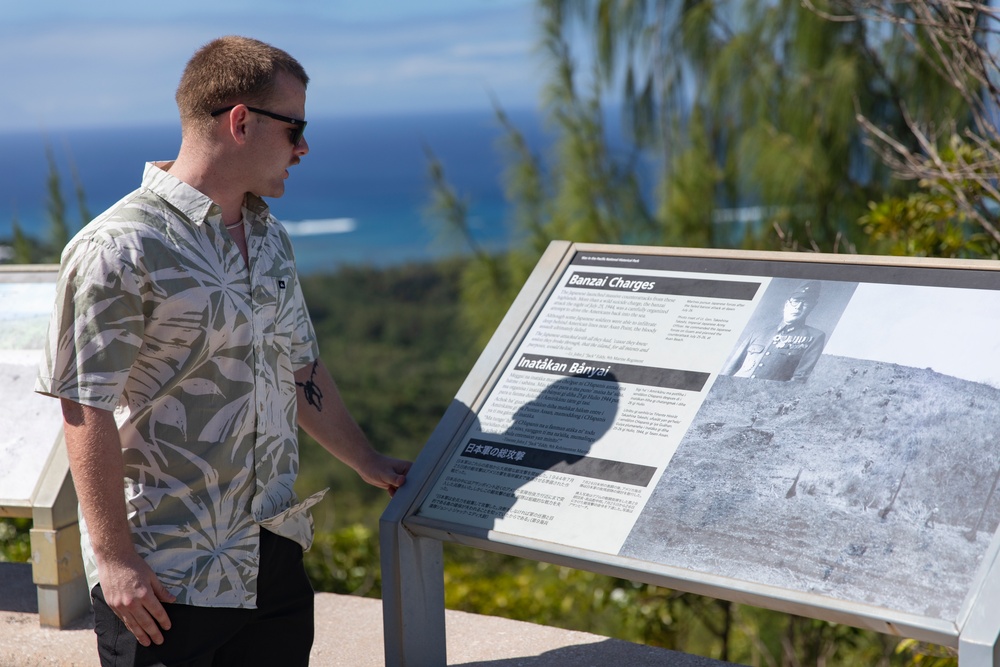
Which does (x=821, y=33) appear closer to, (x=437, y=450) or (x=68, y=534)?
(x=437, y=450)

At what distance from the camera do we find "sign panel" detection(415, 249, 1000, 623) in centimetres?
164

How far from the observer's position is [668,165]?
20.5 ft

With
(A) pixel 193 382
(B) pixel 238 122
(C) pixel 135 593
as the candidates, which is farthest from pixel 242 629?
(B) pixel 238 122

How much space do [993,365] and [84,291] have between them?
148 centimetres

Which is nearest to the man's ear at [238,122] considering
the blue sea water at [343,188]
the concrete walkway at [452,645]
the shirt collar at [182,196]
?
the shirt collar at [182,196]

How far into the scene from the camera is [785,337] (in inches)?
77.3

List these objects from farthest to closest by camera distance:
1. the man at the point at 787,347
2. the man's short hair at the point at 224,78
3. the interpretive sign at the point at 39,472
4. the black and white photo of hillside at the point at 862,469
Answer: the interpretive sign at the point at 39,472, the man at the point at 787,347, the man's short hair at the point at 224,78, the black and white photo of hillside at the point at 862,469

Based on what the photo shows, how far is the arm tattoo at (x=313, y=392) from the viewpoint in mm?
2123

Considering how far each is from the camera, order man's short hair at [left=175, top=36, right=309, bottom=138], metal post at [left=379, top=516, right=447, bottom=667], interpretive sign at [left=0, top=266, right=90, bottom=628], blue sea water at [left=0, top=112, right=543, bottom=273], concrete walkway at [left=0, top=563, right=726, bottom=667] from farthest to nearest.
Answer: blue sea water at [left=0, top=112, right=543, bottom=273], interpretive sign at [left=0, top=266, right=90, bottom=628], concrete walkway at [left=0, top=563, right=726, bottom=667], metal post at [left=379, top=516, right=447, bottom=667], man's short hair at [left=175, top=36, right=309, bottom=138]

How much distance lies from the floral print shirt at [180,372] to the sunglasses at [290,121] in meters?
0.15

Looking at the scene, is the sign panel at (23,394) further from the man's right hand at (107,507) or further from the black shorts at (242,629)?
the man's right hand at (107,507)

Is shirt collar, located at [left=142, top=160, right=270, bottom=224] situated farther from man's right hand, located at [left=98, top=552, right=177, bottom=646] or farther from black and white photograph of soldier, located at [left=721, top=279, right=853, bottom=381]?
black and white photograph of soldier, located at [left=721, top=279, right=853, bottom=381]

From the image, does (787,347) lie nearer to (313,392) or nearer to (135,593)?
(313,392)

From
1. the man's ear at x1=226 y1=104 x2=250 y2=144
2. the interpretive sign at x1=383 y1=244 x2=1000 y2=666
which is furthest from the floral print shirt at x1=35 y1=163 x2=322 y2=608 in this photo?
the interpretive sign at x1=383 y1=244 x2=1000 y2=666
